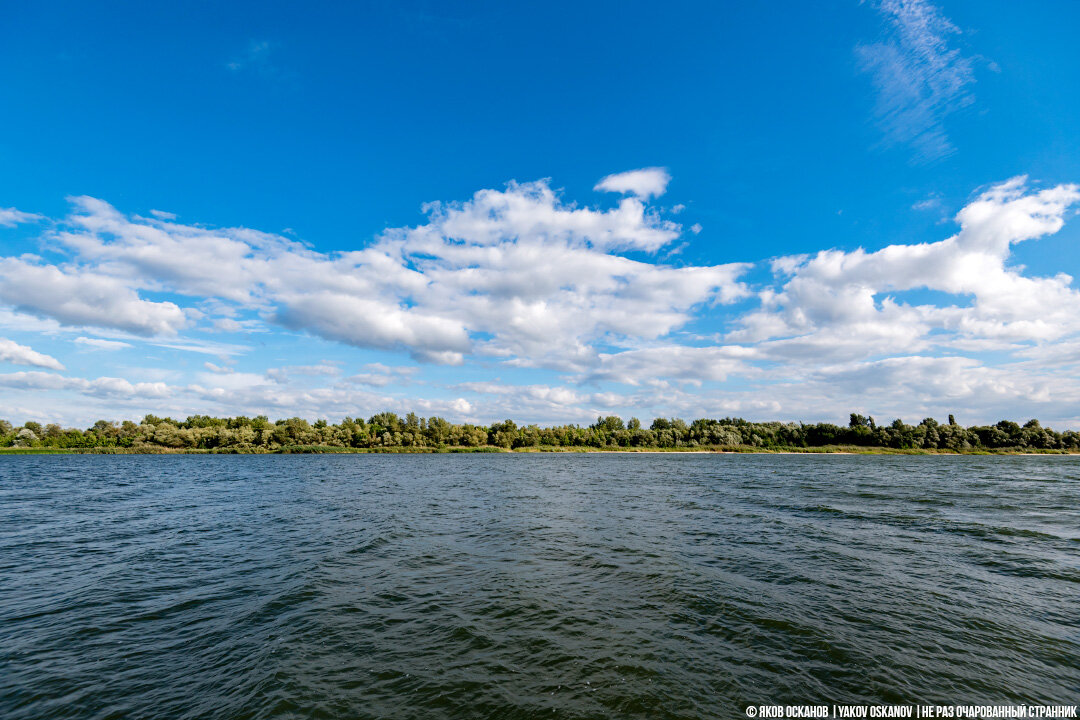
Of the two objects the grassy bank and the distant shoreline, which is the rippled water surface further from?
the distant shoreline

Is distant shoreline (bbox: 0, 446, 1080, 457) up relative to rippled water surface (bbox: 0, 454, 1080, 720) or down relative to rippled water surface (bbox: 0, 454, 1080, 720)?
down

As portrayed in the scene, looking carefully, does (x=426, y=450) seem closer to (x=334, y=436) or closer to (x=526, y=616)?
(x=334, y=436)

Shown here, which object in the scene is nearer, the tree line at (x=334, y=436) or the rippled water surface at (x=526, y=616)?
the rippled water surface at (x=526, y=616)

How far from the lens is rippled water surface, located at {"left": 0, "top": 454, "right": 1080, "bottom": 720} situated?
9438mm

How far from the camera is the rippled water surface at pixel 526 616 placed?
9.44m

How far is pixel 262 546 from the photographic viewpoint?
2273cm

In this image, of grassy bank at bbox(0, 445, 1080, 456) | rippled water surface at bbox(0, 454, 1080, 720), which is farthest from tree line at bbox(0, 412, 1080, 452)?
rippled water surface at bbox(0, 454, 1080, 720)

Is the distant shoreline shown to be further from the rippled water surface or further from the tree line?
the rippled water surface

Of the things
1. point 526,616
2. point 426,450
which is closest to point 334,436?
point 426,450

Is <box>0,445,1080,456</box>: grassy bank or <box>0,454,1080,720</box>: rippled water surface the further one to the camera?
<box>0,445,1080,456</box>: grassy bank

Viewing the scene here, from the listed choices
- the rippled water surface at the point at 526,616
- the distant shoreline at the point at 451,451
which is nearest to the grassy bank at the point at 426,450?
the distant shoreline at the point at 451,451

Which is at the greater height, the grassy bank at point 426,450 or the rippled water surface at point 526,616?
the rippled water surface at point 526,616

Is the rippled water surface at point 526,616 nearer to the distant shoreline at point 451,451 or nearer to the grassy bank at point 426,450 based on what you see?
the grassy bank at point 426,450

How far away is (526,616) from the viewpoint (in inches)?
527
